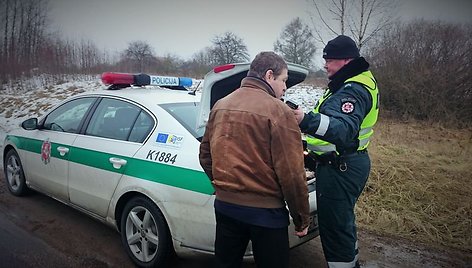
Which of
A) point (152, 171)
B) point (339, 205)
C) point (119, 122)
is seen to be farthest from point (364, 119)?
point (119, 122)

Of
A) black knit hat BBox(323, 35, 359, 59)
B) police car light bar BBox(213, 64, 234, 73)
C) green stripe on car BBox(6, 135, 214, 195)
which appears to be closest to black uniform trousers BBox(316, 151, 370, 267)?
black knit hat BBox(323, 35, 359, 59)

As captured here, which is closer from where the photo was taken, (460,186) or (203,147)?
(203,147)

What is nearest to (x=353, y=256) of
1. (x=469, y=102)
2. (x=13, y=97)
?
(x=469, y=102)

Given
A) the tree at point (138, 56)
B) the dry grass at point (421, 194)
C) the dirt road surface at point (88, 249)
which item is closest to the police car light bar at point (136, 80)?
the dirt road surface at point (88, 249)

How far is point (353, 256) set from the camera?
7.35 feet

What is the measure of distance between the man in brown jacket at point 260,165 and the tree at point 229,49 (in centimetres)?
2919

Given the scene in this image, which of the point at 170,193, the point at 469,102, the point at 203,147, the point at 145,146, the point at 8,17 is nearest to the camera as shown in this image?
the point at 203,147

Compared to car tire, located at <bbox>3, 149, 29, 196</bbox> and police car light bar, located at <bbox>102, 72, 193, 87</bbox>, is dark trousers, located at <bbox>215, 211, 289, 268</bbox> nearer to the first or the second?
police car light bar, located at <bbox>102, 72, 193, 87</bbox>

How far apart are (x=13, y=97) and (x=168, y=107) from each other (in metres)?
16.1

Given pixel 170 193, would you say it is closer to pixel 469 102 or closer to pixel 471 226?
pixel 471 226

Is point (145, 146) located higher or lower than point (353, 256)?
higher

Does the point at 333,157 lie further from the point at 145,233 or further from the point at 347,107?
the point at 145,233

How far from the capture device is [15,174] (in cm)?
445

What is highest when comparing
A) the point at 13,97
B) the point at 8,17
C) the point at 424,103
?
the point at 8,17
